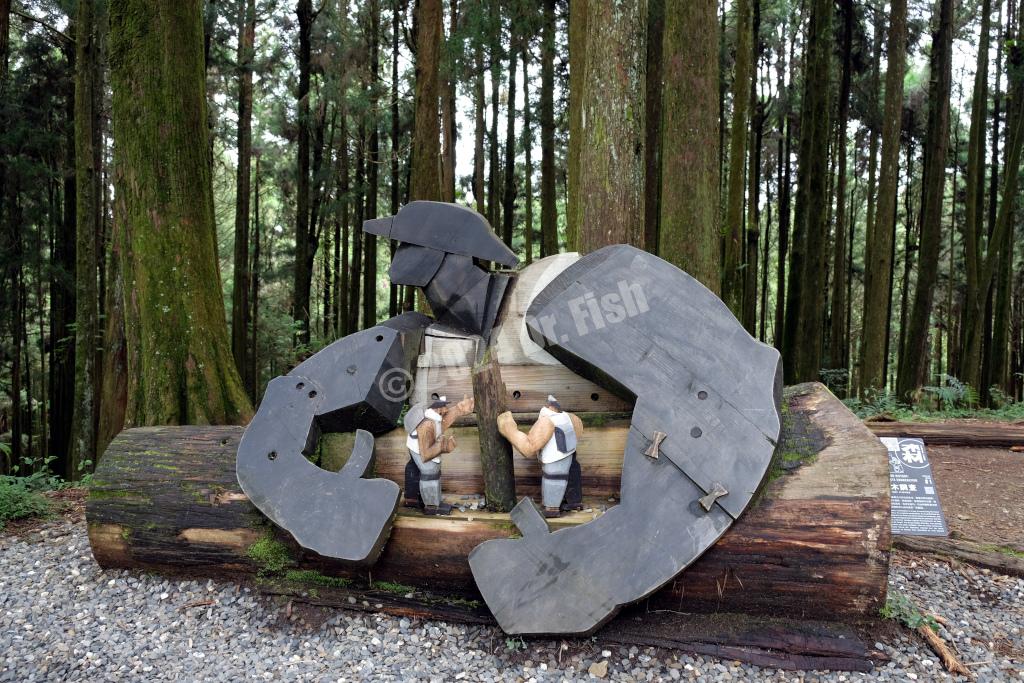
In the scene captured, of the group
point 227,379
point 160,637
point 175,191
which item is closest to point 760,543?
point 160,637

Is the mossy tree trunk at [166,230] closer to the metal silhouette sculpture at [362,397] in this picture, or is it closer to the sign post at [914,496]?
the metal silhouette sculpture at [362,397]

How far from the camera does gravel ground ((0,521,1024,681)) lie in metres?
2.81

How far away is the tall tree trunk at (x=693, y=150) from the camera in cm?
586

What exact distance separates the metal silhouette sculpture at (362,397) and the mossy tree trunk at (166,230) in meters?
1.91

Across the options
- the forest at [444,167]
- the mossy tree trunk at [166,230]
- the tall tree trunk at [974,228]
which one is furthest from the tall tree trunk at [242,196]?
the tall tree trunk at [974,228]

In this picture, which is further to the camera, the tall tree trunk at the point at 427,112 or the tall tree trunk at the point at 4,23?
the tall tree trunk at the point at 427,112

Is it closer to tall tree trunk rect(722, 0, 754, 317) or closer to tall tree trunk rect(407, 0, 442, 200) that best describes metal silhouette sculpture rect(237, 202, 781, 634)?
tall tree trunk rect(407, 0, 442, 200)

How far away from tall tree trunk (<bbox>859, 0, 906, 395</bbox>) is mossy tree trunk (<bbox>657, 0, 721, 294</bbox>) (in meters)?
5.73

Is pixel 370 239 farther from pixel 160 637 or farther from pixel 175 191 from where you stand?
pixel 160 637

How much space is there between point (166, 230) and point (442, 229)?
2799 millimetres

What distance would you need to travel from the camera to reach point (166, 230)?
5.28 metres

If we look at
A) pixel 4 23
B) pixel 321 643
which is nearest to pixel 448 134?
pixel 4 23

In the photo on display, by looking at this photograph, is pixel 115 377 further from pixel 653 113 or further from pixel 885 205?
pixel 885 205

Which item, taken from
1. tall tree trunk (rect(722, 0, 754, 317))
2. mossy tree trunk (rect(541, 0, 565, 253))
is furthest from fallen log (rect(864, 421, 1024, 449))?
mossy tree trunk (rect(541, 0, 565, 253))
